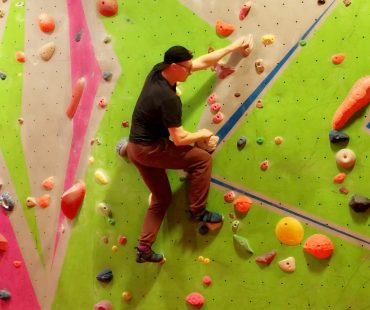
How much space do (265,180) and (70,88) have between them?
4.23ft

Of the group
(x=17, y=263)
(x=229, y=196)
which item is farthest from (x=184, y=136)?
(x=17, y=263)

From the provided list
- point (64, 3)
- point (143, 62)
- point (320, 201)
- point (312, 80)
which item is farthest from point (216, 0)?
point (320, 201)

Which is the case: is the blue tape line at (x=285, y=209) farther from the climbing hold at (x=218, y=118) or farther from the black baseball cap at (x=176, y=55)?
the black baseball cap at (x=176, y=55)

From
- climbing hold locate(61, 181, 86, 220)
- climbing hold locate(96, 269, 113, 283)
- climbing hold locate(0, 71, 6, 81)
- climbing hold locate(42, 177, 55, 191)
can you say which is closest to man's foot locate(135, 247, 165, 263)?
climbing hold locate(96, 269, 113, 283)

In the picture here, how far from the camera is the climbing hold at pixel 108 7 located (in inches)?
112

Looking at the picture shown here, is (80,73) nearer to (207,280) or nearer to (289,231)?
(207,280)

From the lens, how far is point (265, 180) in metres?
2.48

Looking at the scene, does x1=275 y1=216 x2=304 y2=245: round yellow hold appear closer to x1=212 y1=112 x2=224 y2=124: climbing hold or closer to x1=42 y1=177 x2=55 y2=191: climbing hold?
x1=212 y1=112 x2=224 y2=124: climbing hold

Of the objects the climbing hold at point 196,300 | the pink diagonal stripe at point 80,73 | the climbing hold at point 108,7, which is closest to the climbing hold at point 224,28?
the climbing hold at point 108,7

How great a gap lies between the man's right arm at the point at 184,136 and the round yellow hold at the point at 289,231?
551 mm

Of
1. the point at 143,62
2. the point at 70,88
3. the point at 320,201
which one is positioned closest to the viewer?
the point at 320,201

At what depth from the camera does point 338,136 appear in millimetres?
2307

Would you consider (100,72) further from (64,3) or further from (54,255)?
(54,255)

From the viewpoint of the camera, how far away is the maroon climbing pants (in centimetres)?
242
